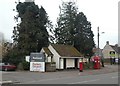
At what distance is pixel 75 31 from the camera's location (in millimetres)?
64500

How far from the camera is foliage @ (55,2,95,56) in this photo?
6394cm

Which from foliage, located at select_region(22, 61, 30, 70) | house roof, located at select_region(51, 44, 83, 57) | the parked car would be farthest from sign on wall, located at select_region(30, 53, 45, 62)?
house roof, located at select_region(51, 44, 83, 57)

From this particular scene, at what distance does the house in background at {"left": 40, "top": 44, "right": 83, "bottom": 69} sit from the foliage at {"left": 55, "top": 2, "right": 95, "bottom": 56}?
829 centimetres

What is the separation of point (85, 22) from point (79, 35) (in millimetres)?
3916

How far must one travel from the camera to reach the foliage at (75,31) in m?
63.9

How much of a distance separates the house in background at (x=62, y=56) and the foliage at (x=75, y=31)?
8287mm

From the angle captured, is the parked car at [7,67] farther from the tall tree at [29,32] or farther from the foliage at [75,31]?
the foliage at [75,31]

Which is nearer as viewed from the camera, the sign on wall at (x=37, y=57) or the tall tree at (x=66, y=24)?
the sign on wall at (x=37, y=57)

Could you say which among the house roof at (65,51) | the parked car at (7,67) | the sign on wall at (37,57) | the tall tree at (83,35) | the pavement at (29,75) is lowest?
the pavement at (29,75)

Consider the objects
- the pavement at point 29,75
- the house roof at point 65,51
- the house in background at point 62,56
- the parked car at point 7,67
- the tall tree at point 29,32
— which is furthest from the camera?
the tall tree at point 29,32

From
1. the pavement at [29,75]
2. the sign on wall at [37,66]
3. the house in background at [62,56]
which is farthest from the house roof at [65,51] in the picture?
the pavement at [29,75]

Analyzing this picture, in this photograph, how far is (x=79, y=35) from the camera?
63.8m

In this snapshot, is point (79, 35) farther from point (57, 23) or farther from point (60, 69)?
point (60, 69)

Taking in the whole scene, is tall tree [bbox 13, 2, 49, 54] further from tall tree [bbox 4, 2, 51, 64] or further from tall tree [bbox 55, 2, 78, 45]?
tall tree [bbox 55, 2, 78, 45]
